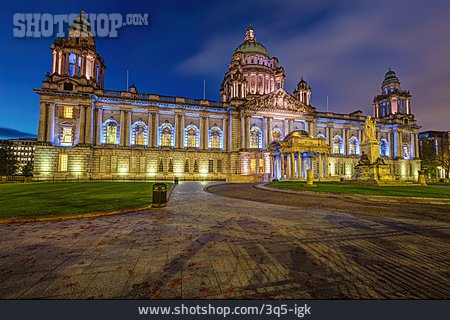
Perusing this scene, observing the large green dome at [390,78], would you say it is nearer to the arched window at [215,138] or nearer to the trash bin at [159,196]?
the arched window at [215,138]

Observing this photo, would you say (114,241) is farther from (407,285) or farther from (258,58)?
(258,58)

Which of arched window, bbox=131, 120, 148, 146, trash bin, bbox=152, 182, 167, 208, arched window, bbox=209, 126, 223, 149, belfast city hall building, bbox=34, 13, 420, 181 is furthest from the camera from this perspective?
arched window, bbox=209, 126, 223, 149

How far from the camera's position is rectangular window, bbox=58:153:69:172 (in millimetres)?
38922

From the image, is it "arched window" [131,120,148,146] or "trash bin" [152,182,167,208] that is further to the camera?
"arched window" [131,120,148,146]

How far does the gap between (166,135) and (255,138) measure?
734 inches

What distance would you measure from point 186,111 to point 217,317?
46.8m

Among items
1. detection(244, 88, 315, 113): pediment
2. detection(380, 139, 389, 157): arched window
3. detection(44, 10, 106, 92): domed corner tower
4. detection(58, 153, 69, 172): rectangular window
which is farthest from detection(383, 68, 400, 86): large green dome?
detection(58, 153, 69, 172): rectangular window

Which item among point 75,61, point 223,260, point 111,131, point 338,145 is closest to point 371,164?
point 223,260

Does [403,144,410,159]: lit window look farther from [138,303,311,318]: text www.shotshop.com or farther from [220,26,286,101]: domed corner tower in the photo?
[138,303,311,318]: text www.shotshop.com

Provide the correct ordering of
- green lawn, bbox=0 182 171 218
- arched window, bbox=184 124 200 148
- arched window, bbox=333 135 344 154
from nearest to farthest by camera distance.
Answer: green lawn, bbox=0 182 171 218 → arched window, bbox=184 124 200 148 → arched window, bbox=333 135 344 154

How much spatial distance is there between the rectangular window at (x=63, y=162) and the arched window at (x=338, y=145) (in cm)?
5750

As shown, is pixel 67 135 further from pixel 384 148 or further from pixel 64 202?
pixel 384 148

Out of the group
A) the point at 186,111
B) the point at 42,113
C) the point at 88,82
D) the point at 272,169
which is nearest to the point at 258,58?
the point at 186,111

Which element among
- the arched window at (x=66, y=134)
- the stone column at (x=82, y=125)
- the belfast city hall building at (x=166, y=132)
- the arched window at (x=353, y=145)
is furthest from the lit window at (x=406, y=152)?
the arched window at (x=66, y=134)
